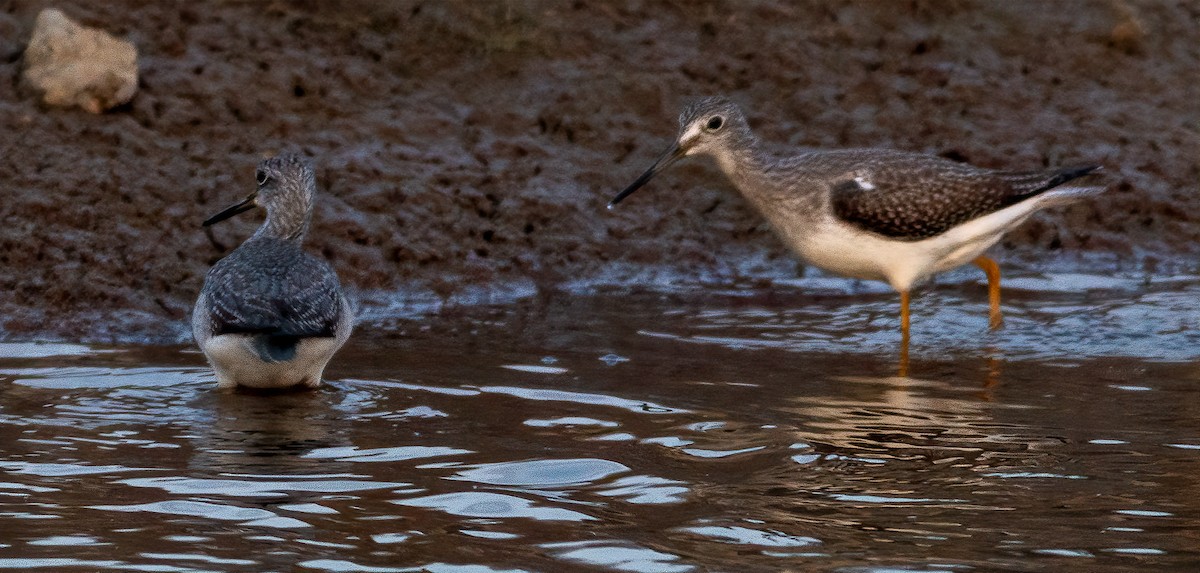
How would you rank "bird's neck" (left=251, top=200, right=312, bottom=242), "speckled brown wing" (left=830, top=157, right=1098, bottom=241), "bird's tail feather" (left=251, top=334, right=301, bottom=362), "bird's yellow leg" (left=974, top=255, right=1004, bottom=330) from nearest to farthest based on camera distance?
"bird's tail feather" (left=251, top=334, right=301, bottom=362) → "bird's neck" (left=251, top=200, right=312, bottom=242) → "speckled brown wing" (left=830, top=157, right=1098, bottom=241) → "bird's yellow leg" (left=974, top=255, right=1004, bottom=330)

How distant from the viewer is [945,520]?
5.38 meters

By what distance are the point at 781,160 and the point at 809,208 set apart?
0.56m

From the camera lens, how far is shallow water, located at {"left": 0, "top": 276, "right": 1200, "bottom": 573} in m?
5.08

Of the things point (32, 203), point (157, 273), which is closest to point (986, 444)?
point (157, 273)

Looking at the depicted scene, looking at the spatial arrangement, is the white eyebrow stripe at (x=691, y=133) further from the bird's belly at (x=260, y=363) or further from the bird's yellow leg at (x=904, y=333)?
the bird's belly at (x=260, y=363)

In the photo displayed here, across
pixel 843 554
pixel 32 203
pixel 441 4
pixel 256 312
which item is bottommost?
pixel 843 554

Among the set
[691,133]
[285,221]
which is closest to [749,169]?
[691,133]

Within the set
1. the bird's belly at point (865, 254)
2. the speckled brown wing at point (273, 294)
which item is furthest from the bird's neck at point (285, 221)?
the bird's belly at point (865, 254)

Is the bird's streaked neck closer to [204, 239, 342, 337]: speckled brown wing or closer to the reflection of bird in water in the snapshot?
[204, 239, 342, 337]: speckled brown wing

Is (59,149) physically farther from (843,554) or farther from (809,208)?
(843,554)

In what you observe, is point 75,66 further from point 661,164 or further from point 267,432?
point 267,432

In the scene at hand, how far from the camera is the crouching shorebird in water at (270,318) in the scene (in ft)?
23.6

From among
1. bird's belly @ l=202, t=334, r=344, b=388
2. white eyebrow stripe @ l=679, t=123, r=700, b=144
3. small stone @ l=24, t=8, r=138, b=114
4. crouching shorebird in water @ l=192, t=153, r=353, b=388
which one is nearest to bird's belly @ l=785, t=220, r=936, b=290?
white eyebrow stripe @ l=679, t=123, r=700, b=144

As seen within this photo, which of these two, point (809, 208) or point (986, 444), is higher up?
point (809, 208)
